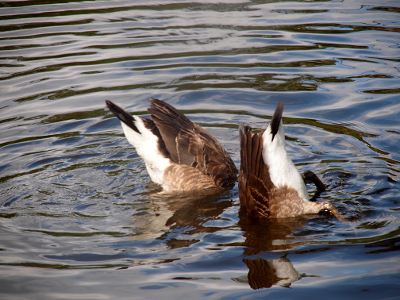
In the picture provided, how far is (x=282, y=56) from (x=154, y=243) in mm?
6999

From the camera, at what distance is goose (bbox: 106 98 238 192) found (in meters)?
6.85

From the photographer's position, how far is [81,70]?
34.7 ft

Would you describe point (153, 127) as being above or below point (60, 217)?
above

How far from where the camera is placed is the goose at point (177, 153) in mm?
6848

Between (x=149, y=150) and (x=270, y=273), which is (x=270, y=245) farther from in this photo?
(x=149, y=150)

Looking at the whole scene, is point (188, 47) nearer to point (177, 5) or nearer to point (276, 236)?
point (177, 5)

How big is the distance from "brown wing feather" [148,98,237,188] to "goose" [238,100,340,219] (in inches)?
41.3

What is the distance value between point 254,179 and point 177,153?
5.55 feet

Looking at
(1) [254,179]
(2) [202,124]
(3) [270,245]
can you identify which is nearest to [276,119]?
(1) [254,179]

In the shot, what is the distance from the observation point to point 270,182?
18.8 feet

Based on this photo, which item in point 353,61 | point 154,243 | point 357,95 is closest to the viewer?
point 154,243

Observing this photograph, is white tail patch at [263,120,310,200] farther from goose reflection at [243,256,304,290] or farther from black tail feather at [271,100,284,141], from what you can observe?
goose reflection at [243,256,304,290]

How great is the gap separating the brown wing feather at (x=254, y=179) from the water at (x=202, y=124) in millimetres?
225

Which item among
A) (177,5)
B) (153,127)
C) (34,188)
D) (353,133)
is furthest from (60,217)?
(177,5)
